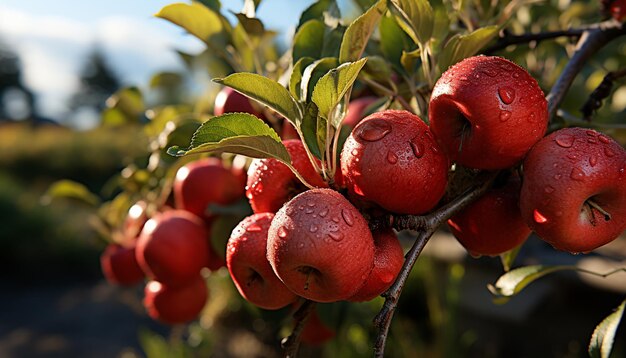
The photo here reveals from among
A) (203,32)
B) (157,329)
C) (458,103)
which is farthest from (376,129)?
(157,329)

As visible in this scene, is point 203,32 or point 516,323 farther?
point 516,323

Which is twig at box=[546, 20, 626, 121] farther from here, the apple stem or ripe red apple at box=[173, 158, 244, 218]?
ripe red apple at box=[173, 158, 244, 218]

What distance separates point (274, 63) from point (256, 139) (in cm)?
45

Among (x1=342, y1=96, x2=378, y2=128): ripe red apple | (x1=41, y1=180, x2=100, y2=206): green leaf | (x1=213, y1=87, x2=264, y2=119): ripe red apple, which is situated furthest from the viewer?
(x1=41, y1=180, x2=100, y2=206): green leaf

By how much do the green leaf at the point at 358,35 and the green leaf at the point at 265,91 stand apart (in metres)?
0.07

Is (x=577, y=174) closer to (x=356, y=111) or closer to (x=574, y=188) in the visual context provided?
(x=574, y=188)

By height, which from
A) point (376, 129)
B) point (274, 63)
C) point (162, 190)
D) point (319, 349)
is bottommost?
point (319, 349)

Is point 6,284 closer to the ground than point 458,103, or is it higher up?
closer to the ground

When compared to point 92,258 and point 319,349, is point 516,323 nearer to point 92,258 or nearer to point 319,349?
point 319,349

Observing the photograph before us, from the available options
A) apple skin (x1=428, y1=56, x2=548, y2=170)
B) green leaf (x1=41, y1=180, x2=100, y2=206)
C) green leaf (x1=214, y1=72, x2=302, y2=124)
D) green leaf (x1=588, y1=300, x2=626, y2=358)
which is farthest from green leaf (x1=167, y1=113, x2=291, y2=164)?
green leaf (x1=41, y1=180, x2=100, y2=206)

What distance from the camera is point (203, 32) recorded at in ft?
2.34

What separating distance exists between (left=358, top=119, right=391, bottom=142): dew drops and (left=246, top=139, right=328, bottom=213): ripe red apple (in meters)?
0.07

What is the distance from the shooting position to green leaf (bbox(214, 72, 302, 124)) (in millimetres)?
449

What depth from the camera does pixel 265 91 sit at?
1.52 ft
